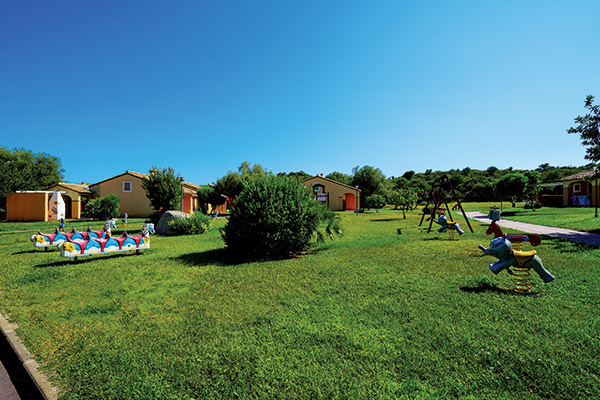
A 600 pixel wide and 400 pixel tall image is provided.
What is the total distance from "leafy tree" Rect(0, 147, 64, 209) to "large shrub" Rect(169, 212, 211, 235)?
23836mm

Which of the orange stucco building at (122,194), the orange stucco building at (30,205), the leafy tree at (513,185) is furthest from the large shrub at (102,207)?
the leafy tree at (513,185)

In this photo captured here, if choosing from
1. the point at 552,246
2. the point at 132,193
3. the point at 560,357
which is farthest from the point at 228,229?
the point at 132,193

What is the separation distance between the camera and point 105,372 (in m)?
3.08

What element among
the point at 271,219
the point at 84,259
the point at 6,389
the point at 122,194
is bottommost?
the point at 6,389

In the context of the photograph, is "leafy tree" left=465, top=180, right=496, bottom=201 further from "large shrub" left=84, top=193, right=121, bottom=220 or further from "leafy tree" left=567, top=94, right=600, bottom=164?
"large shrub" left=84, top=193, right=121, bottom=220

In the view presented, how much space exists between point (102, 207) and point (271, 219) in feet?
77.5

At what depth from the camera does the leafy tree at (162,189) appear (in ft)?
56.7

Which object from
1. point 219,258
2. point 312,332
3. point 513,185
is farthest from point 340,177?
point 312,332

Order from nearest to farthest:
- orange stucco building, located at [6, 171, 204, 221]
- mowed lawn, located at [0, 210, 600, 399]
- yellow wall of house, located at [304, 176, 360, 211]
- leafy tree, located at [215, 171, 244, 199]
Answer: mowed lawn, located at [0, 210, 600, 399] → orange stucco building, located at [6, 171, 204, 221] → leafy tree, located at [215, 171, 244, 199] → yellow wall of house, located at [304, 176, 360, 211]

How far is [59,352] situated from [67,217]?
33926mm

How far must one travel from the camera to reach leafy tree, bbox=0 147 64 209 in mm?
28125

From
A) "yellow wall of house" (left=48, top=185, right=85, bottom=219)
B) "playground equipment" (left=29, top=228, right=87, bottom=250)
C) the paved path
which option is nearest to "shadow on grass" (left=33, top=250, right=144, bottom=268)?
"playground equipment" (left=29, top=228, right=87, bottom=250)

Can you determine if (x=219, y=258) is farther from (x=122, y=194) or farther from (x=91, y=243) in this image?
(x=122, y=194)

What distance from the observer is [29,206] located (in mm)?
24594
